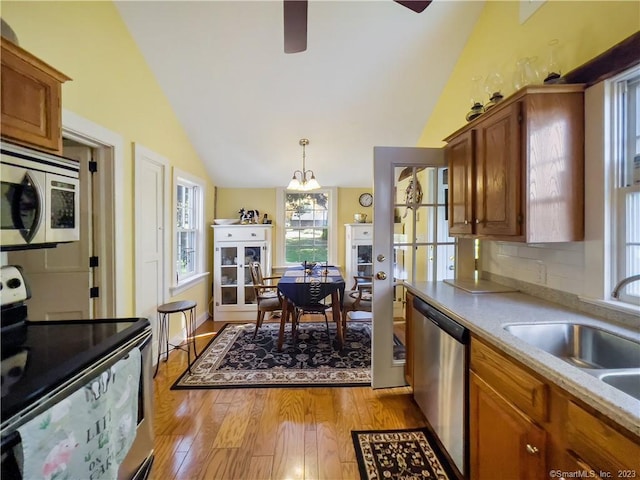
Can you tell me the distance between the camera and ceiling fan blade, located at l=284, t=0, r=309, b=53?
1.59m

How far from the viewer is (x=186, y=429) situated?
1.95 m

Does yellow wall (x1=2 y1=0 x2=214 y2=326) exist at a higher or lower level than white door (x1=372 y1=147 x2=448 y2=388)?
higher

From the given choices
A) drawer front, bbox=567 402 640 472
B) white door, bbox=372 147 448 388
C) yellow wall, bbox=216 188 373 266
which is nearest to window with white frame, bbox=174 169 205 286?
yellow wall, bbox=216 188 373 266

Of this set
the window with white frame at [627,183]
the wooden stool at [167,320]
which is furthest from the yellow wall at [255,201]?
the window with white frame at [627,183]

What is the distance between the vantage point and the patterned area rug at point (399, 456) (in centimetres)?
159

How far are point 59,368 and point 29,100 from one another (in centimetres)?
114

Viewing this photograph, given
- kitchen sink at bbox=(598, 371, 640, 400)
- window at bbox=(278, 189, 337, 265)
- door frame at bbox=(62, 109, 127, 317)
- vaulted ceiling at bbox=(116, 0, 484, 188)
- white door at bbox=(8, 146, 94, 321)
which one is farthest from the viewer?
window at bbox=(278, 189, 337, 265)

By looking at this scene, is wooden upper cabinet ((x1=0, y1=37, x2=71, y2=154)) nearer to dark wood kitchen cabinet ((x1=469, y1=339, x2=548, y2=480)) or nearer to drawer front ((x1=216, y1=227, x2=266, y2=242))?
dark wood kitchen cabinet ((x1=469, y1=339, x2=548, y2=480))

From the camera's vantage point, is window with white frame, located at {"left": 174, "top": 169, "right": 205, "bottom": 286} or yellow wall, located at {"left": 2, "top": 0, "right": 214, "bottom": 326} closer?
yellow wall, located at {"left": 2, "top": 0, "right": 214, "bottom": 326}

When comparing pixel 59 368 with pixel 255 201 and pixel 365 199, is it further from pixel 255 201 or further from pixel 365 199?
pixel 365 199

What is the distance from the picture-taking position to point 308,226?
5.07m

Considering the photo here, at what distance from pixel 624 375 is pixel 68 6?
3434mm

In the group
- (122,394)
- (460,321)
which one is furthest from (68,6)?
(460,321)

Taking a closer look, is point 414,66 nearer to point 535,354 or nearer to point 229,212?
point 535,354
